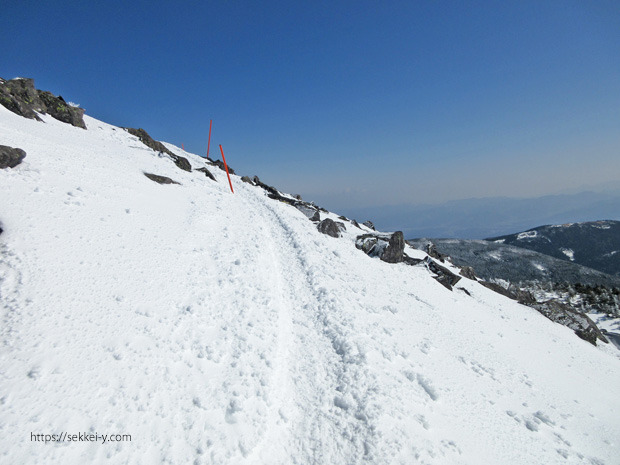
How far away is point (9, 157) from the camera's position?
11367 mm

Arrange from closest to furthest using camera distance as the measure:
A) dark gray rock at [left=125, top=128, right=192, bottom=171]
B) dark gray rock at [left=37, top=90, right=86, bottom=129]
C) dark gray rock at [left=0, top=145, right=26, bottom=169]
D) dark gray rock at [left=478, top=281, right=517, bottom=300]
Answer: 1. dark gray rock at [left=0, top=145, right=26, bottom=169]
2. dark gray rock at [left=478, top=281, right=517, bottom=300]
3. dark gray rock at [left=37, top=90, right=86, bottom=129]
4. dark gray rock at [left=125, top=128, right=192, bottom=171]

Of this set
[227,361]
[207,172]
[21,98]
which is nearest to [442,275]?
[227,361]

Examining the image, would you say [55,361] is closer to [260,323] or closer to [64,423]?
[64,423]

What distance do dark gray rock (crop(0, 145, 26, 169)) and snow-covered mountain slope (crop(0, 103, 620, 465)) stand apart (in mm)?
→ 560

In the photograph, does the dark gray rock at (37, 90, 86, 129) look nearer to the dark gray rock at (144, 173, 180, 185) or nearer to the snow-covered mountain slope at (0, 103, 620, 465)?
the dark gray rock at (144, 173, 180, 185)

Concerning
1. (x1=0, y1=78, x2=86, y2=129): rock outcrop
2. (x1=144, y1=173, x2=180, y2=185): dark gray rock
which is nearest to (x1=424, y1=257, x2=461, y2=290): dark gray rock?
(x1=144, y1=173, x2=180, y2=185): dark gray rock

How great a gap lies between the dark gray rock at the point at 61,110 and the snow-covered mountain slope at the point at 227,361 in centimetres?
1977

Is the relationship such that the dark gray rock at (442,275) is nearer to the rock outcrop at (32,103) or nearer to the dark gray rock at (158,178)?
the dark gray rock at (158,178)

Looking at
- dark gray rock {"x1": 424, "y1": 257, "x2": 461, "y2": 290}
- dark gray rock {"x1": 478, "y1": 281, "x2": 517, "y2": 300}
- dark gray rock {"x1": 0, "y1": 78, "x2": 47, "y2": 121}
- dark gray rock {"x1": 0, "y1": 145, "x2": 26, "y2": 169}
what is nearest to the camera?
dark gray rock {"x1": 0, "y1": 145, "x2": 26, "y2": 169}

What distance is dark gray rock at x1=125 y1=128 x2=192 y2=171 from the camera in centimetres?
3201

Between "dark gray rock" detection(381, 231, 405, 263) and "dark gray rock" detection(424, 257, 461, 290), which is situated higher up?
"dark gray rock" detection(381, 231, 405, 263)

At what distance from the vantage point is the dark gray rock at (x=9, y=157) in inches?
436

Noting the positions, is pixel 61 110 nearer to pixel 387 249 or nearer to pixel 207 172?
pixel 207 172

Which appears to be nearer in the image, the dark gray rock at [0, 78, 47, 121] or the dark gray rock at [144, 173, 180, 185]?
the dark gray rock at [144, 173, 180, 185]
